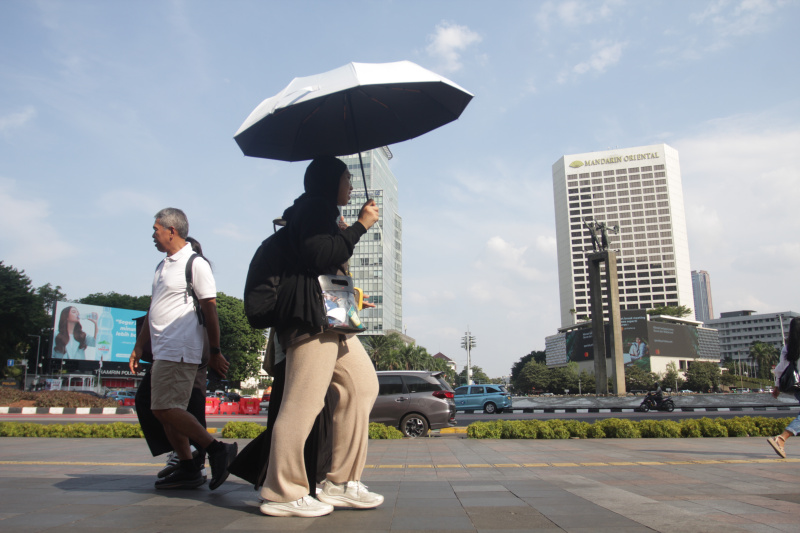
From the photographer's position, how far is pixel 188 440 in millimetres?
3635

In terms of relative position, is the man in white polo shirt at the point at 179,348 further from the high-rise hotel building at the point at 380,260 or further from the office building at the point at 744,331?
the office building at the point at 744,331

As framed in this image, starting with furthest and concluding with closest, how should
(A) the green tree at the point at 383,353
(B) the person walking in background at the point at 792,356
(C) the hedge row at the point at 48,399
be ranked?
(A) the green tree at the point at 383,353
(C) the hedge row at the point at 48,399
(B) the person walking in background at the point at 792,356

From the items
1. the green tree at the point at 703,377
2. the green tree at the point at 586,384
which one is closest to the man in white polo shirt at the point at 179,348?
the green tree at the point at 586,384

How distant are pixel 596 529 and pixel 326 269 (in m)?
1.71

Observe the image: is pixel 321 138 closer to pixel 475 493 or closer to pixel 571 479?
pixel 475 493

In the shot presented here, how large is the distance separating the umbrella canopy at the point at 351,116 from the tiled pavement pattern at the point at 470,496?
212 cm

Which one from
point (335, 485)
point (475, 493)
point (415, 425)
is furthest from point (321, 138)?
point (415, 425)

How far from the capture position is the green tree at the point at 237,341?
2014 inches

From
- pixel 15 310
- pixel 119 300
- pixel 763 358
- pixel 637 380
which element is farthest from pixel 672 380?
pixel 15 310

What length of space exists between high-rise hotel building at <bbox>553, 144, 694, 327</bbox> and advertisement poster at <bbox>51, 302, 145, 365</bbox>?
4369 inches

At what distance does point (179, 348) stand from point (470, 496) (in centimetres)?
201

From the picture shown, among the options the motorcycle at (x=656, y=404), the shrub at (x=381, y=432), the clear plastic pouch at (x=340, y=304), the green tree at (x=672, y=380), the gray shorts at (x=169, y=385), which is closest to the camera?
the clear plastic pouch at (x=340, y=304)

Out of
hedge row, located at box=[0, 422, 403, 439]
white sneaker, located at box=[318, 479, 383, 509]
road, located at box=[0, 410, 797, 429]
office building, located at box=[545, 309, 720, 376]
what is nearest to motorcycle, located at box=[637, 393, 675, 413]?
road, located at box=[0, 410, 797, 429]

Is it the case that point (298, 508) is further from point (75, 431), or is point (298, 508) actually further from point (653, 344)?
point (653, 344)
